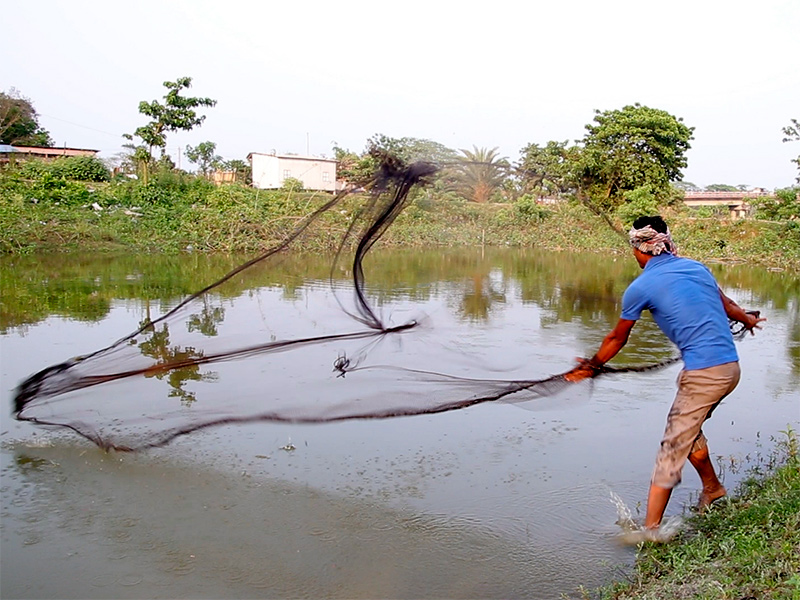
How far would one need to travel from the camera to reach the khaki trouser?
3.31m

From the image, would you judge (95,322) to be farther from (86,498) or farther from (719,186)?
(719,186)

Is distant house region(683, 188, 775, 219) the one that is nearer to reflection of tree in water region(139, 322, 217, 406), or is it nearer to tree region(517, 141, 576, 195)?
tree region(517, 141, 576, 195)

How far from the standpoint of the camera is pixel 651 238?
350 cm

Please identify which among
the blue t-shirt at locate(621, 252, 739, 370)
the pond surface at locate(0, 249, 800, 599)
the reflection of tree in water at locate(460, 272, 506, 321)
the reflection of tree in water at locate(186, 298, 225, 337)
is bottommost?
the pond surface at locate(0, 249, 800, 599)

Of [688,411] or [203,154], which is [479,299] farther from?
[203,154]

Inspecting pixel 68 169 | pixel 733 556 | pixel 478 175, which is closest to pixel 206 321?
pixel 478 175

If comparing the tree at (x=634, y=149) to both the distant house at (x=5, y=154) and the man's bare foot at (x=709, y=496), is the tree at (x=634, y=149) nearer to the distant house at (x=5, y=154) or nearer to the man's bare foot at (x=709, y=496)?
the man's bare foot at (x=709, y=496)

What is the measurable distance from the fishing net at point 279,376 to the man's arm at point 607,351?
6.9 inches

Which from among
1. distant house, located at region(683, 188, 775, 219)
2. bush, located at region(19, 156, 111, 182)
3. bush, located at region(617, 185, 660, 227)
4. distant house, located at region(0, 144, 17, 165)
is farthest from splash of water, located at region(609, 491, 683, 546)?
distant house, located at region(0, 144, 17, 165)

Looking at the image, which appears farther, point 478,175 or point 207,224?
point 207,224

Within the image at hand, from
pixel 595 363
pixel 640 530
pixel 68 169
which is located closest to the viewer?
pixel 640 530

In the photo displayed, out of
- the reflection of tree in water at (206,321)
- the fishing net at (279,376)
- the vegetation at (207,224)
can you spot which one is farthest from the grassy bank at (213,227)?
the fishing net at (279,376)

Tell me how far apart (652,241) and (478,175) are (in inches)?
75.2

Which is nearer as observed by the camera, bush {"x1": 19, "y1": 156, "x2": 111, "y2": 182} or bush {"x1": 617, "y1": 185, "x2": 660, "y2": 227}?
bush {"x1": 617, "y1": 185, "x2": 660, "y2": 227}
